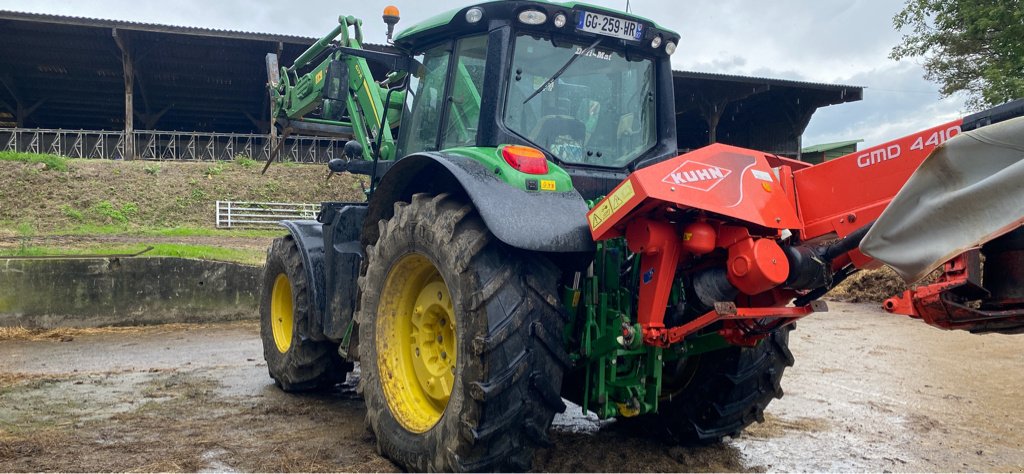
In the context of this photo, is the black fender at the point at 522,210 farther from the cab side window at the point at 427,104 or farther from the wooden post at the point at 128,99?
the wooden post at the point at 128,99

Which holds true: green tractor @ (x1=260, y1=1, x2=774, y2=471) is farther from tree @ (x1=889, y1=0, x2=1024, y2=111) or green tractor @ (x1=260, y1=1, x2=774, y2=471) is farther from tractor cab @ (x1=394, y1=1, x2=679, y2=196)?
tree @ (x1=889, y1=0, x2=1024, y2=111)

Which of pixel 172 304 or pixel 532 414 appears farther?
pixel 172 304

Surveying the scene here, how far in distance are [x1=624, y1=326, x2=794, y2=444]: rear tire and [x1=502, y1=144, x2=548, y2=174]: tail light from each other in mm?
1287

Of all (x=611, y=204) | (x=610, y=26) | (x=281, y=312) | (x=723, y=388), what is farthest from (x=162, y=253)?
(x=611, y=204)

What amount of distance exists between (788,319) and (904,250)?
→ 749mm

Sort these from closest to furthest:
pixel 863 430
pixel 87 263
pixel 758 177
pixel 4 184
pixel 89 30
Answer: pixel 758 177 → pixel 863 430 → pixel 87 263 → pixel 4 184 → pixel 89 30

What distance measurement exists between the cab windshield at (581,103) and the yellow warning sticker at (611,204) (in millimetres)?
914

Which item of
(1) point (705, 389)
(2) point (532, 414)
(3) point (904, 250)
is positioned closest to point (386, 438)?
(2) point (532, 414)

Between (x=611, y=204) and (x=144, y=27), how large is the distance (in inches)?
766

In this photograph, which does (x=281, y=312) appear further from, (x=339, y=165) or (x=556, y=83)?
(x=556, y=83)

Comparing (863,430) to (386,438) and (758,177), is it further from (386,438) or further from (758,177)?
(386,438)

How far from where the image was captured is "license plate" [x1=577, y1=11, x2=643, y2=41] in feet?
12.9

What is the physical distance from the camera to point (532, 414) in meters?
3.12

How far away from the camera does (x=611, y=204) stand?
118 inches
